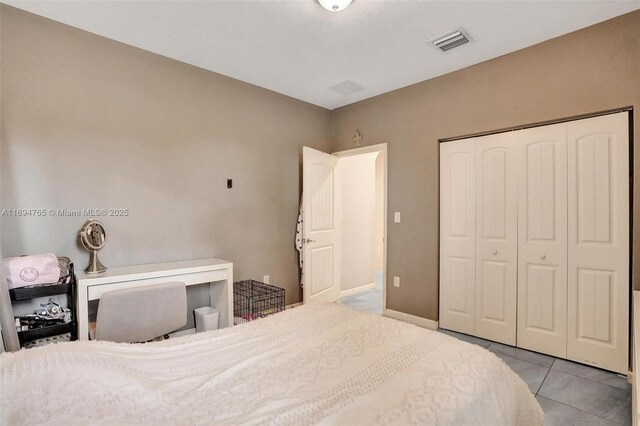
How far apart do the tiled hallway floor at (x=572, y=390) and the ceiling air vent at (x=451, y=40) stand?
8.73 feet

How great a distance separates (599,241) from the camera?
8.16 feet

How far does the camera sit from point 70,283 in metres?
2.24

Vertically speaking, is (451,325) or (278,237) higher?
(278,237)

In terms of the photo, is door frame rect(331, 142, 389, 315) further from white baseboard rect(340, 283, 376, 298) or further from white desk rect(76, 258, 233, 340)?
white desk rect(76, 258, 233, 340)

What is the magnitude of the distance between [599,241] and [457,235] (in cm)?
110

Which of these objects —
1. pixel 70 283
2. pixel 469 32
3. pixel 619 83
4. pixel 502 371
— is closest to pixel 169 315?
pixel 70 283

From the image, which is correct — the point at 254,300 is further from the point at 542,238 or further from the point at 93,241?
the point at 542,238

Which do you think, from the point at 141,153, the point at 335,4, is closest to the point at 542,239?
the point at 335,4

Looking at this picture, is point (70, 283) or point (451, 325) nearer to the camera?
point (70, 283)

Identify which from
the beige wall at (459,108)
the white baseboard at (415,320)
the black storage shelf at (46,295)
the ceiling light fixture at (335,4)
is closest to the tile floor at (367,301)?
the white baseboard at (415,320)

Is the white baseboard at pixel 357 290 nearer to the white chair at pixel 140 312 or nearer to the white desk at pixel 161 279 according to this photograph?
the white desk at pixel 161 279

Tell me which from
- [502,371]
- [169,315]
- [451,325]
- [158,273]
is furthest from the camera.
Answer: [451,325]

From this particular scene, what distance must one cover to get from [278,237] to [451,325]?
6.97ft

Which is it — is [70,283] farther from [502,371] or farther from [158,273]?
[502,371]
